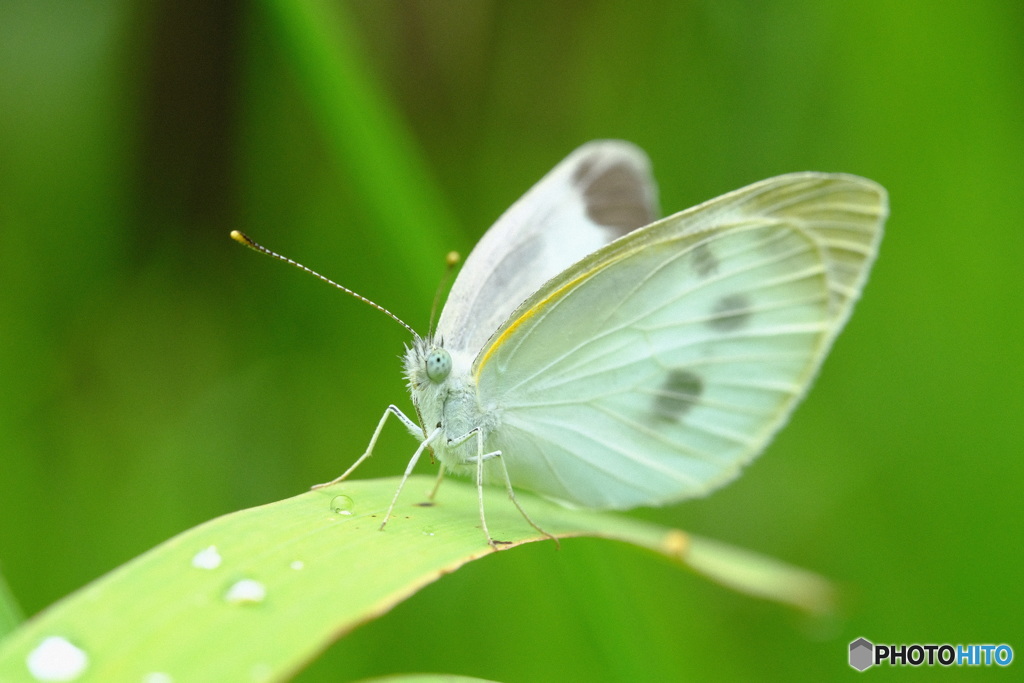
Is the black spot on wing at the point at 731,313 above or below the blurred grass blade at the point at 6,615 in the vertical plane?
above

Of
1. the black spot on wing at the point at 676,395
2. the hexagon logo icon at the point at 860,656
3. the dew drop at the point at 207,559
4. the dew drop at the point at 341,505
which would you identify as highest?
the black spot on wing at the point at 676,395

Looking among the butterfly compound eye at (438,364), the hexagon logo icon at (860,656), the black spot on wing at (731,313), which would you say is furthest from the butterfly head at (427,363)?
the hexagon logo icon at (860,656)

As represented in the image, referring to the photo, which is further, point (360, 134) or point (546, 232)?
point (546, 232)

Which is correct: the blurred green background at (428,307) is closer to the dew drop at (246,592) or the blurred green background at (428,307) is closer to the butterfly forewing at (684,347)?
the butterfly forewing at (684,347)

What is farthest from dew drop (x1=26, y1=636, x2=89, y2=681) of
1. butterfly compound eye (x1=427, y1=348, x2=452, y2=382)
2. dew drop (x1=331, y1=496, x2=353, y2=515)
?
butterfly compound eye (x1=427, y1=348, x2=452, y2=382)

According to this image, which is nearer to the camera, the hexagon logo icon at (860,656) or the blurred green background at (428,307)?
the hexagon logo icon at (860,656)

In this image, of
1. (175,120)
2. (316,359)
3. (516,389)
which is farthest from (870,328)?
(175,120)

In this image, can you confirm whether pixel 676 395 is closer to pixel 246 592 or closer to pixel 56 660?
pixel 246 592

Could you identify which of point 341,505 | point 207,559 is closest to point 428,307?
point 341,505
